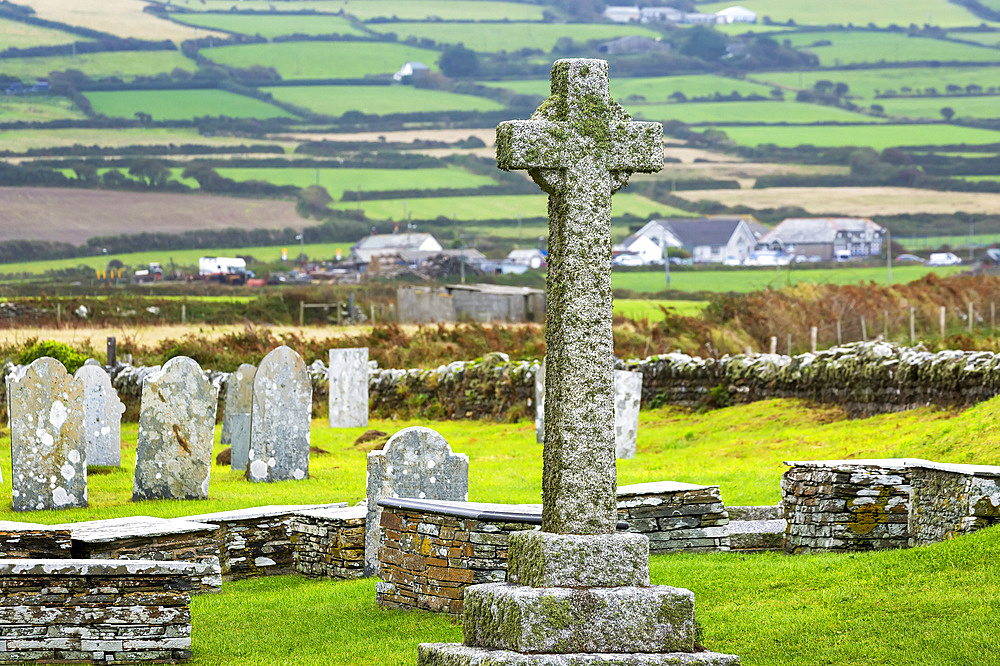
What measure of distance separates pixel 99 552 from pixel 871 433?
11117mm

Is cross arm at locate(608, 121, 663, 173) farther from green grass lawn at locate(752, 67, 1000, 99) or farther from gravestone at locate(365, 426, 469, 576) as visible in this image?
green grass lawn at locate(752, 67, 1000, 99)

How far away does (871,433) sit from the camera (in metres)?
17.4

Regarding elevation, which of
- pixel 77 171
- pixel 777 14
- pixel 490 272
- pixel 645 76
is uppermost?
pixel 777 14

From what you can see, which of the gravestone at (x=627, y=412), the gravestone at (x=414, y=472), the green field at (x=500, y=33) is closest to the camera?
the gravestone at (x=414, y=472)

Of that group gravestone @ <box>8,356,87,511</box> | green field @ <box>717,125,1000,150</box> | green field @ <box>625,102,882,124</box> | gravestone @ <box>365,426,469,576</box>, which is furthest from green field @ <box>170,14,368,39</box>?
gravestone @ <box>365,426,469,576</box>

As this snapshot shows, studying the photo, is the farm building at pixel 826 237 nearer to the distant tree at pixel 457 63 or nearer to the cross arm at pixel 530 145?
the distant tree at pixel 457 63

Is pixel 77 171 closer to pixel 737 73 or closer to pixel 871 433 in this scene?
pixel 737 73

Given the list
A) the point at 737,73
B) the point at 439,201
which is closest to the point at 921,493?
the point at 439,201

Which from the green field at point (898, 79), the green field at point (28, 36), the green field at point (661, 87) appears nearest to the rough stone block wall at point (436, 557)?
the green field at point (661, 87)

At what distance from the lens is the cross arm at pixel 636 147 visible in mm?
7281

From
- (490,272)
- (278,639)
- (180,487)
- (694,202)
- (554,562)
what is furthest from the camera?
(694,202)

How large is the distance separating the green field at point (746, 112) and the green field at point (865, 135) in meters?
2.92

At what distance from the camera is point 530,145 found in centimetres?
712

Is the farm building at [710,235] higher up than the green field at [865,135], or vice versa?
the green field at [865,135]
